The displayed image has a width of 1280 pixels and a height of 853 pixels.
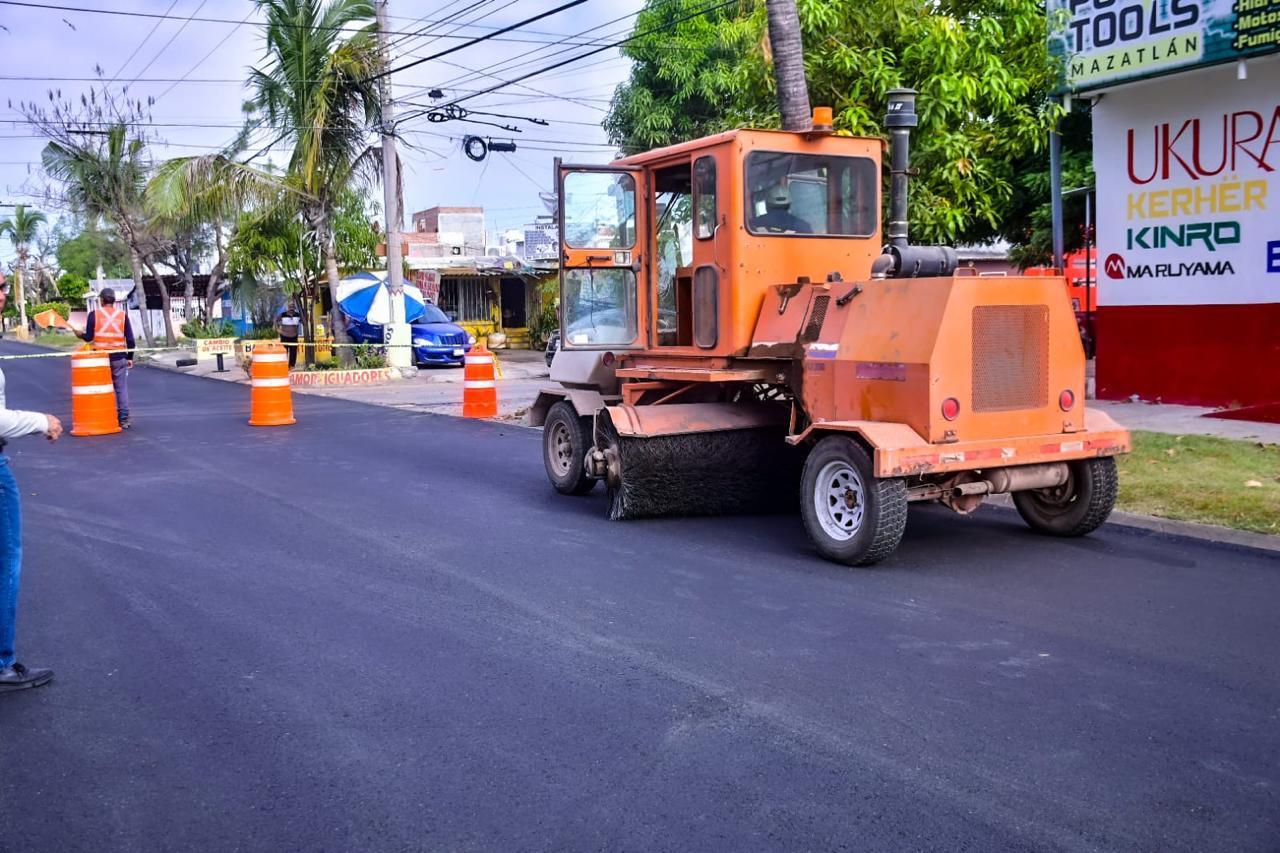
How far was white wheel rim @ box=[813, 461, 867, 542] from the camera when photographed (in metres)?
7.55

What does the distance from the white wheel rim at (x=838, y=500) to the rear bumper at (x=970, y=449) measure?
0.28 metres

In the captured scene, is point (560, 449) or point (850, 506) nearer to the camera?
point (850, 506)

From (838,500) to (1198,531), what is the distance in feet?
8.69

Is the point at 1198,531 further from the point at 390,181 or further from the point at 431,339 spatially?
the point at 431,339

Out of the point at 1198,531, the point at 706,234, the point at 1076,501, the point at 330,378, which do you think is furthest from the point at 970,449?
the point at 330,378

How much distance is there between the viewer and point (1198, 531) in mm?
8203

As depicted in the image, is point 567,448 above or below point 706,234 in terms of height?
below

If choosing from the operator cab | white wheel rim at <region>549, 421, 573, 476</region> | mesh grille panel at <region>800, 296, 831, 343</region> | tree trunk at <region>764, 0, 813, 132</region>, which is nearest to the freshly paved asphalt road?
white wheel rim at <region>549, 421, 573, 476</region>

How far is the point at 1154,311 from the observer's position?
1448 cm

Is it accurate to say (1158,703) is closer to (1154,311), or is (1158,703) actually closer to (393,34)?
(1154,311)

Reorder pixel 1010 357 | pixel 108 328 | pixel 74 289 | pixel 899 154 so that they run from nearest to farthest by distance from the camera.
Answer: pixel 1010 357
pixel 899 154
pixel 108 328
pixel 74 289

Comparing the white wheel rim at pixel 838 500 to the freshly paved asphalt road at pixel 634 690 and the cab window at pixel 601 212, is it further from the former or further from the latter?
the cab window at pixel 601 212

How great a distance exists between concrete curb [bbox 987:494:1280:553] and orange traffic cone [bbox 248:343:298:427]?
1180cm

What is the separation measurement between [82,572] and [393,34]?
20.3 m
